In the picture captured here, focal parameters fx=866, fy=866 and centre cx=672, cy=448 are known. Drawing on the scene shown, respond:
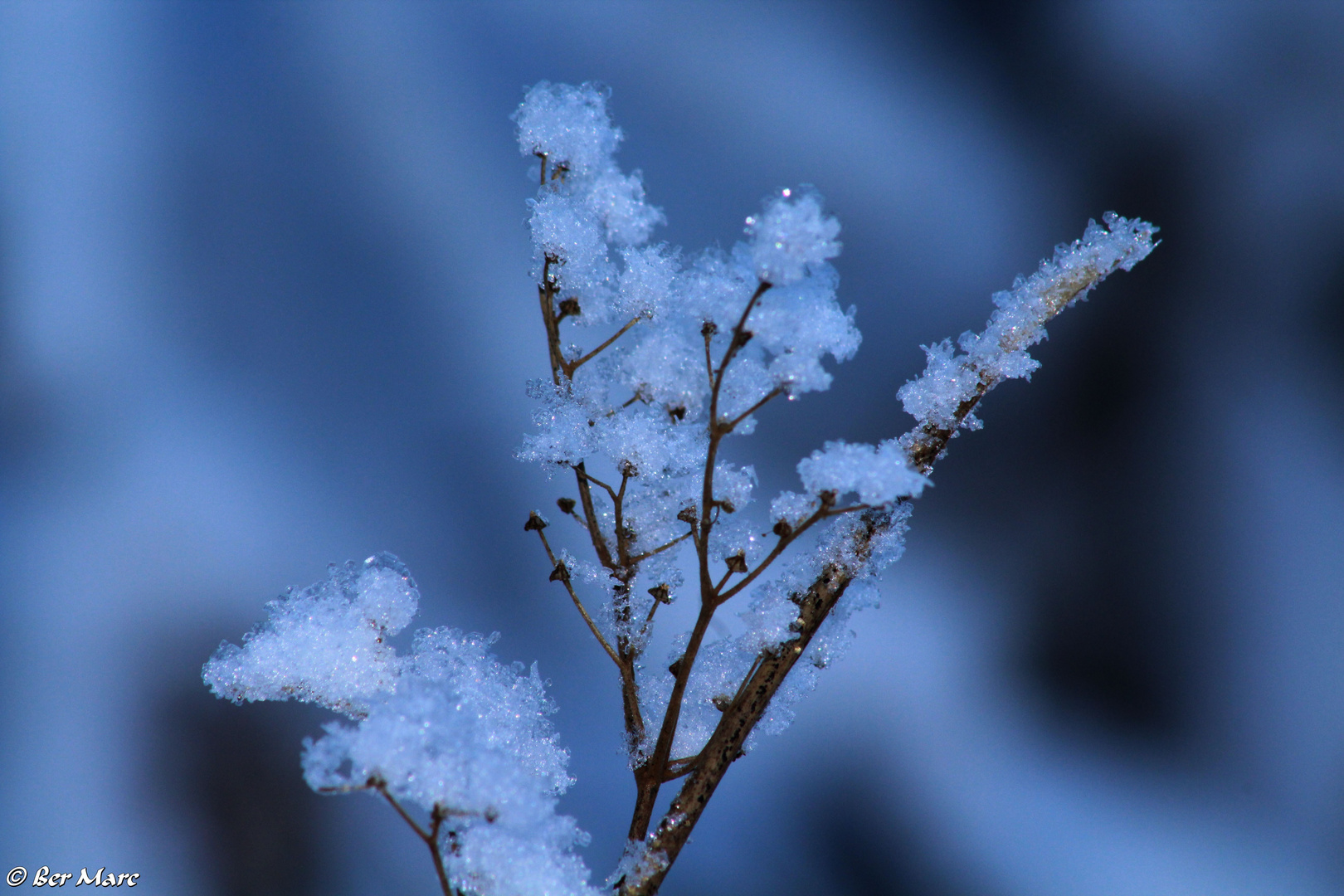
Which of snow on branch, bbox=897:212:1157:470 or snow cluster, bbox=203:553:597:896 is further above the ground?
snow on branch, bbox=897:212:1157:470

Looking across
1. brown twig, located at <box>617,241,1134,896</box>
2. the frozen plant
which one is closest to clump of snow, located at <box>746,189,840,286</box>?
the frozen plant

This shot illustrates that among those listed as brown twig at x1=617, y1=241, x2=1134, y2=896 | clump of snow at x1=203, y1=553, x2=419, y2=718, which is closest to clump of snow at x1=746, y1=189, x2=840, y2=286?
brown twig at x1=617, y1=241, x2=1134, y2=896

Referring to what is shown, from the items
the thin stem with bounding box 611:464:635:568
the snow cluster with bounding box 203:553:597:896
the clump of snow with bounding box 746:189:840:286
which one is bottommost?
the snow cluster with bounding box 203:553:597:896

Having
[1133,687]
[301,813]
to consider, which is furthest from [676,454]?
[1133,687]

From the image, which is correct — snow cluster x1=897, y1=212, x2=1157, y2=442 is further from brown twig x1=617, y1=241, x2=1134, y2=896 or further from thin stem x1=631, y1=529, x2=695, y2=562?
thin stem x1=631, y1=529, x2=695, y2=562

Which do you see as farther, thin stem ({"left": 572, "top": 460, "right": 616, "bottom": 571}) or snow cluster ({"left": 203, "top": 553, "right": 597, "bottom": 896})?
thin stem ({"left": 572, "top": 460, "right": 616, "bottom": 571})

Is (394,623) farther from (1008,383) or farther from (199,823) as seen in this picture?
(1008,383)

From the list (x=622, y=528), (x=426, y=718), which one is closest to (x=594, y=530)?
(x=622, y=528)
